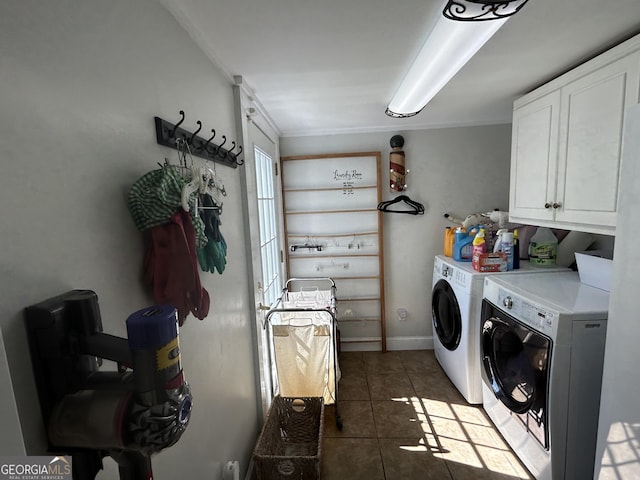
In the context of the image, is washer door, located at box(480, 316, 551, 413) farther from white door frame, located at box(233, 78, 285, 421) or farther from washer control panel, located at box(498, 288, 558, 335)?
white door frame, located at box(233, 78, 285, 421)

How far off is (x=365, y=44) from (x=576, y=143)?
128 centimetres

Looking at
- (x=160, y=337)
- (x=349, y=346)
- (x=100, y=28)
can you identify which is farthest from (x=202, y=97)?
(x=349, y=346)

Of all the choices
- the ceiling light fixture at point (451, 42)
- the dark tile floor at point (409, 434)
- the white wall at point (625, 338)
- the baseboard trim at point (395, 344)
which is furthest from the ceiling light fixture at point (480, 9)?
the baseboard trim at point (395, 344)

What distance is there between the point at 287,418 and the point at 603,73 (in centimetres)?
259

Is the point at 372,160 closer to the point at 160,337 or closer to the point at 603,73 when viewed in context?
the point at 603,73

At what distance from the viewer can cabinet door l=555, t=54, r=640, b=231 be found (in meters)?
1.37

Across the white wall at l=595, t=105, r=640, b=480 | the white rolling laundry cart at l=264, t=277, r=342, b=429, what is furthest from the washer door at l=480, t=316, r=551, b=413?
the white rolling laundry cart at l=264, t=277, r=342, b=429


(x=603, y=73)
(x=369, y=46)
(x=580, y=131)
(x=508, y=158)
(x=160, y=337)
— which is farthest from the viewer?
(x=508, y=158)

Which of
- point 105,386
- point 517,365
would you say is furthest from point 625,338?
point 105,386

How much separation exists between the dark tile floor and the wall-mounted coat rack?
1842mm

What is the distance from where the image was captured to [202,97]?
1206mm

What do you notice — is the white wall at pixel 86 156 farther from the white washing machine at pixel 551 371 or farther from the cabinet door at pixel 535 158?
the cabinet door at pixel 535 158

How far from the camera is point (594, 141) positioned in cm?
151

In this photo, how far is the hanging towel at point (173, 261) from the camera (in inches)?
31.1
